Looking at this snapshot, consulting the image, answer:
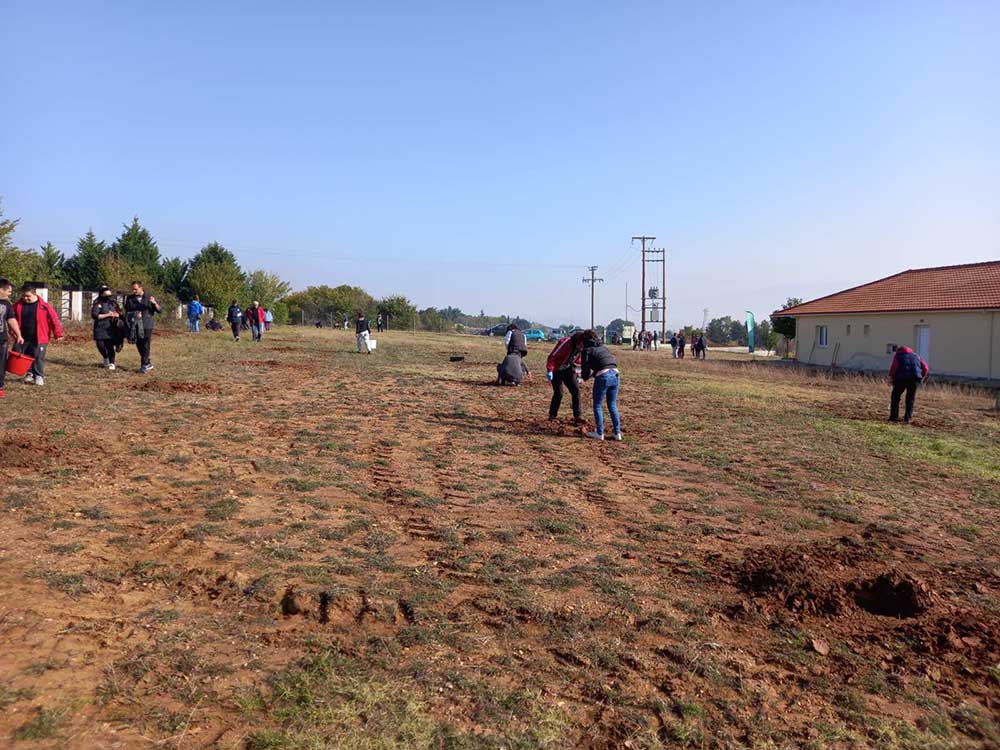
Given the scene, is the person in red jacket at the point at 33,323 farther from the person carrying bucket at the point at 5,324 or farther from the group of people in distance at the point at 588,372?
the group of people in distance at the point at 588,372

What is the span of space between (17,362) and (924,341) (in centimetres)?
3302

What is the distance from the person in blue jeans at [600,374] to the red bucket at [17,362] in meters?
8.39

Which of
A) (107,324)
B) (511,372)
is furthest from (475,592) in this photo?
(511,372)

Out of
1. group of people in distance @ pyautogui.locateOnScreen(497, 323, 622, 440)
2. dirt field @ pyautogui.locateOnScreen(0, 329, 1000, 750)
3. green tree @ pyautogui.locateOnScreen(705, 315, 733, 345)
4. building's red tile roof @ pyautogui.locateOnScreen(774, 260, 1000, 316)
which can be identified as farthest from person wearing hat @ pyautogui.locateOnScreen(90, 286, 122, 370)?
green tree @ pyautogui.locateOnScreen(705, 315, 733, 345)

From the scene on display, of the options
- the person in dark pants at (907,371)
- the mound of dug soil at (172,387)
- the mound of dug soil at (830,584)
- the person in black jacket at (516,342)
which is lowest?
the mound of dug soil at (830,584)

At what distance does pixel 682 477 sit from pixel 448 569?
165 inches

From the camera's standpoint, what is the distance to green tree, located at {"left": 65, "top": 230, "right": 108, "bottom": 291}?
55.8 metres

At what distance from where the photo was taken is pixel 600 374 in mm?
10359

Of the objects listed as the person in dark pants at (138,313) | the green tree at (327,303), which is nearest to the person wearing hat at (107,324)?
the person in dark pants at (138,313)

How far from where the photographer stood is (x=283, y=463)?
799 cm

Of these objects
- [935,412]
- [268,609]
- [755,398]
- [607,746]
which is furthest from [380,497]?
[935,412]

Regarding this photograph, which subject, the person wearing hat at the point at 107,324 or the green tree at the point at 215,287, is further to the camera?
the green tree at the point at 215,287

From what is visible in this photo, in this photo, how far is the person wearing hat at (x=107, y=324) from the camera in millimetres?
14133

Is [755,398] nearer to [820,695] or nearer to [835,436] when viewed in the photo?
[835,436]
